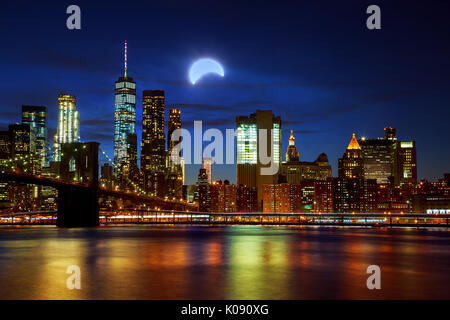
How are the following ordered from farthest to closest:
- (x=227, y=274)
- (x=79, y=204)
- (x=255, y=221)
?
(x=255, y=221) → (x=79, y=204) → (x=227, y=274)

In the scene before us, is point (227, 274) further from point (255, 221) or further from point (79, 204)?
point (255, 221)

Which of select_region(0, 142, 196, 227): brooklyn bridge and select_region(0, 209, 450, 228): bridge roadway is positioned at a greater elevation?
select_region(0, 142, 196, 227): brooklyn bridge

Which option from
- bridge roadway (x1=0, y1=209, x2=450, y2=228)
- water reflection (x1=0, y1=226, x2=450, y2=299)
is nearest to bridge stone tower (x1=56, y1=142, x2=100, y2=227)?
bridge roadway (x1=0, y1=209, x2=450, y2=228)

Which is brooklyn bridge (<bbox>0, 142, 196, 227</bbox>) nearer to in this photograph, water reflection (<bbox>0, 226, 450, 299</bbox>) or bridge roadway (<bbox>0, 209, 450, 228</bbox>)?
bridge roadway (<bbox>0, 209, 450, 228</bbox>)

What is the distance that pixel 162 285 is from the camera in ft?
58.0

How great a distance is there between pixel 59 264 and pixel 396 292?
1556 cm

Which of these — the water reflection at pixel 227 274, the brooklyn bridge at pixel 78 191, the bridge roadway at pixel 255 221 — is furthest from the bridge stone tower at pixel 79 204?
the water reflection at pixel 227 274

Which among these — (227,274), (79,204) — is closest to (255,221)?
(79,204)

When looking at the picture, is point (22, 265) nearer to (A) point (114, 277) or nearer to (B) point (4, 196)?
(A) point (114, 277)

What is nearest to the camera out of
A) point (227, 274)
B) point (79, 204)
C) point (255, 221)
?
point (227, 274)

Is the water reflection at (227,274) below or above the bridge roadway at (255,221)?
above

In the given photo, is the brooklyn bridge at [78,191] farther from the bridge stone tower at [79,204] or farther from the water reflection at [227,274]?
the water reflection at [227,274]

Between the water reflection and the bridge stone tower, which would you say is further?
the bridge stone tower

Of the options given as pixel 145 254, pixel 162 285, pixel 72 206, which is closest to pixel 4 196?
→ pixel 72 206
